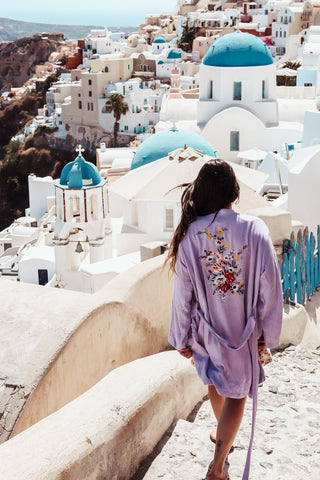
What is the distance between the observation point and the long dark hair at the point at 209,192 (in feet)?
8.69

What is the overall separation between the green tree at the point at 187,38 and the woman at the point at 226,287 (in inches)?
2553

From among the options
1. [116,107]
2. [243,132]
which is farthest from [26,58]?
[243,132]

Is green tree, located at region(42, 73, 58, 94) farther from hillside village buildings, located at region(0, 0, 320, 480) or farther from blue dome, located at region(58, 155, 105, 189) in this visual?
blue dome, located at region(58, 155, 105, 189)

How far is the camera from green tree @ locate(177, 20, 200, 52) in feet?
212

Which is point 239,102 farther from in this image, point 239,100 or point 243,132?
point 243,132

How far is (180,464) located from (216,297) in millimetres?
818

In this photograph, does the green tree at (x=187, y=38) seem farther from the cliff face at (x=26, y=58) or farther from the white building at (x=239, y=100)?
the white building at (x=239, y=100)

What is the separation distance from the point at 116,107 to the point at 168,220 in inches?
1434

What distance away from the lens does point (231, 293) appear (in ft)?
8.73

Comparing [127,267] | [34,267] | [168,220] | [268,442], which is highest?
[268,442]

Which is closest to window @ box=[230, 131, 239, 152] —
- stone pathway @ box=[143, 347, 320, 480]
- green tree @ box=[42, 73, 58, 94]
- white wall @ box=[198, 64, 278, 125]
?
white wall @ box=[198, 64, 278, 125]

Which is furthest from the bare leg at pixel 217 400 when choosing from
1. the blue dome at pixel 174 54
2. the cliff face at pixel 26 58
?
the cliff face at pixel 26 58

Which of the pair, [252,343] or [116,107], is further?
[116,107]

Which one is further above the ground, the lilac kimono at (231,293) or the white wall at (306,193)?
the lilac kimono at (231,293)
